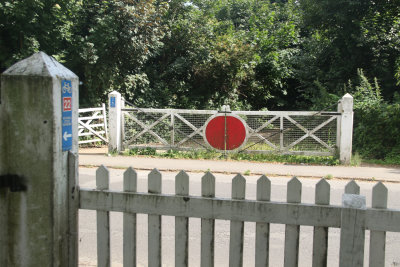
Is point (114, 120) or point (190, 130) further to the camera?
point (190, 130)

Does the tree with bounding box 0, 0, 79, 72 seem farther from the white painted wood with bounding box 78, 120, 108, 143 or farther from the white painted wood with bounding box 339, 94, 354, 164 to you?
the white painted wood with bounding box 339, 94, 354, 164

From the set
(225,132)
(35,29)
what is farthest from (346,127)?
(35,29)

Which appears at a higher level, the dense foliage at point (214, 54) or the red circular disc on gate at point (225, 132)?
the dense foliage at point (214, 54)

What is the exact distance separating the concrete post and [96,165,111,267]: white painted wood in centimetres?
26

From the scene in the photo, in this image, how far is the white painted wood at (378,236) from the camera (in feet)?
9.32

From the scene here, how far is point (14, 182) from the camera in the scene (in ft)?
9.43

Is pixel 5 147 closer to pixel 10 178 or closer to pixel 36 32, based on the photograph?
pixel 10 178

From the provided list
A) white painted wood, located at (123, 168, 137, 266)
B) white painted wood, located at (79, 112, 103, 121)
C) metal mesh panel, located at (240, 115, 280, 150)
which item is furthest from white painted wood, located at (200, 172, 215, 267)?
white painted wood, located at (79, 112, 103, 121)

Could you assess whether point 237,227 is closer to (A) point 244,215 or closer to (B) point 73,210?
(A) point 244,215

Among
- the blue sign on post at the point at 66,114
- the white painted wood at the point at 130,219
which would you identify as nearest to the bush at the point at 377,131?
the white painted wood at the point at 130,219

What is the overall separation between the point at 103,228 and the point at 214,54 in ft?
56.7

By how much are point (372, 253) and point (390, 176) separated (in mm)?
8261

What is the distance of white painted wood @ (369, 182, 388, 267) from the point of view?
284cm

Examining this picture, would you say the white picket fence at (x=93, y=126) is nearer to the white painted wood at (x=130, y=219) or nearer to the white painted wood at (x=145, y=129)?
the white painted wood at (x=145, y=129)
